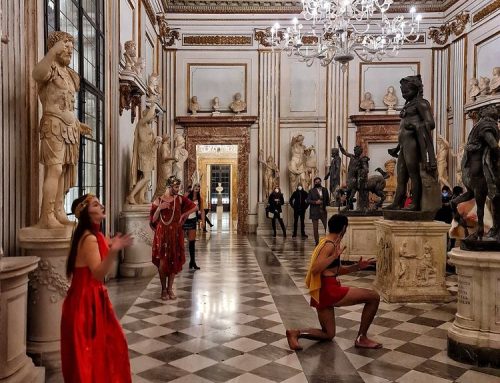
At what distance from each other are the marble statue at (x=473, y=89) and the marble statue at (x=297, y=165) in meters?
5.13

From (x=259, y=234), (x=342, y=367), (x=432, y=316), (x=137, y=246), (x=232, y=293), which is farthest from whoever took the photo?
(x=259, y=234)

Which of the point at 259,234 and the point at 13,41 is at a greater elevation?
the point at 13,41

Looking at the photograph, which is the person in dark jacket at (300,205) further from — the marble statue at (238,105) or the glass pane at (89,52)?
the glass pane at (89,52)

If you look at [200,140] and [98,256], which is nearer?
[98,256]

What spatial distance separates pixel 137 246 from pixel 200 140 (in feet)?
27.8

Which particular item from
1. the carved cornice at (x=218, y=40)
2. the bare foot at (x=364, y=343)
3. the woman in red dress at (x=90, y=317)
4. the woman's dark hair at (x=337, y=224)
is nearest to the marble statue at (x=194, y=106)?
the carved cornice at (x=218, y=40)

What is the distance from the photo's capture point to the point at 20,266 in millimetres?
3338

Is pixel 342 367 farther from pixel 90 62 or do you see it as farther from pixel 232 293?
pixel 90 62

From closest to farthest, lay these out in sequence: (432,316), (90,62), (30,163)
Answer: (30,163)
(432,316)
(90,62)

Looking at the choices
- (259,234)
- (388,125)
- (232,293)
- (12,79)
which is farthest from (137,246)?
(388,125)

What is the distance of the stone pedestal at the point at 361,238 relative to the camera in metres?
9.05

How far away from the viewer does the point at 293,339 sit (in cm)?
456

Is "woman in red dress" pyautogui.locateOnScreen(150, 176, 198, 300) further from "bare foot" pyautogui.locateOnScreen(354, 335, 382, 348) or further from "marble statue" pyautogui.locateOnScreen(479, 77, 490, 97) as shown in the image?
"marble statue" pyautogui.locateOnScreen(479, 77, 490, 97)

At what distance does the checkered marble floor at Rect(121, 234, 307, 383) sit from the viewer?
402 centimetres
